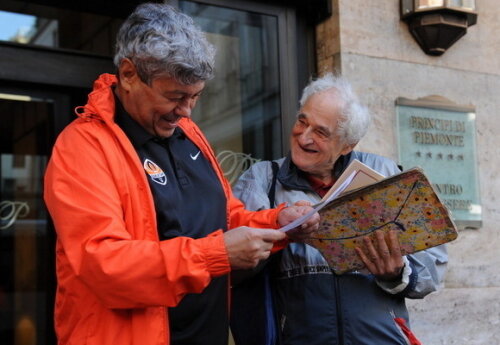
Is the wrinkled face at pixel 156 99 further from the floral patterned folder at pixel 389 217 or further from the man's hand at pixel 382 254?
the man's hand at pixel 382 254

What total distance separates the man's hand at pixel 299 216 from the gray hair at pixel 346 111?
1.99 ft

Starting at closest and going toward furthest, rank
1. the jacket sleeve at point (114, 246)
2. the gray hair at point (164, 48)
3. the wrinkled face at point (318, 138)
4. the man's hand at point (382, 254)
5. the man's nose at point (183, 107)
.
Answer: the jacket sleeve at point (114, 246), the gray hair at point (164, 48), the man's nose at point (183, 107), the man's hand at point (382, 254), the wrinkled face at point (318, 138)

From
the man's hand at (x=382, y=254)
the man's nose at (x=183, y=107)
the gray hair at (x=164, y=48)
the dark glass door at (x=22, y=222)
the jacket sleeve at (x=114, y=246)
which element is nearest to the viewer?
the jacket sleeve at (x=114, y=246)

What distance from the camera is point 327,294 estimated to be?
2.88m

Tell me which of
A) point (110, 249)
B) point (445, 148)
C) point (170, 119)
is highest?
point (445, 148)

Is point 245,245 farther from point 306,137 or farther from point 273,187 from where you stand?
point 306,137

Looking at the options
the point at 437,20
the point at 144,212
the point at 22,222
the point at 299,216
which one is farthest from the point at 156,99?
the point at 22,222

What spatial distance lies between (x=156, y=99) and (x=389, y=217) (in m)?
0.90

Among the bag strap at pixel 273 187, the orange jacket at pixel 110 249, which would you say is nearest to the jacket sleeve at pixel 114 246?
the orange jacket at pixel 110 249

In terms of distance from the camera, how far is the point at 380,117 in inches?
173

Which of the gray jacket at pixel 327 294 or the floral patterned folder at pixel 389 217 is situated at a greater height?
the floral patterned folder at pixel 389 217

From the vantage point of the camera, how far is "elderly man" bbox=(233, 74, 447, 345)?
2.85 m

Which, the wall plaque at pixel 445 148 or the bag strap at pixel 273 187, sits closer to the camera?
the bag strap at pixel 273 187

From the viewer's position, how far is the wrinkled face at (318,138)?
3127 mm
